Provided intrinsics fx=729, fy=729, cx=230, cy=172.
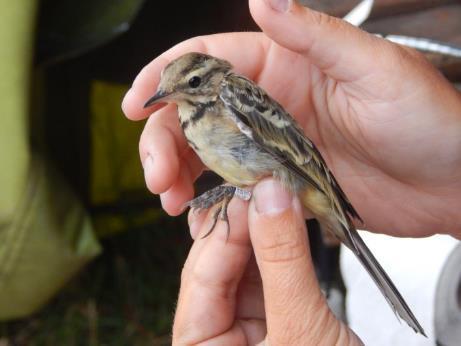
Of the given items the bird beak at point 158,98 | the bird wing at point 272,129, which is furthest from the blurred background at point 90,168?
the bird wing at point 272,129

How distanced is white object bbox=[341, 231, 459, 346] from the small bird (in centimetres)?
43

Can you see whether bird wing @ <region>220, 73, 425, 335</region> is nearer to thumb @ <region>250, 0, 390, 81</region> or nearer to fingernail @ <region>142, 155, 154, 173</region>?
thumb @ <region>250, 0, 390, 81</region>

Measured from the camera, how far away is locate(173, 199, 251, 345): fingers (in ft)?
6.79

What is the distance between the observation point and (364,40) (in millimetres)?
2156

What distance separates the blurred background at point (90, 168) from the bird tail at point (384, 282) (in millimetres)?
1002

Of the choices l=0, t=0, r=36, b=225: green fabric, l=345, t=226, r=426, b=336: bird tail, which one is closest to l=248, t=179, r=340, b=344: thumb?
l=345, t=226, r=426, b=336: bird tail

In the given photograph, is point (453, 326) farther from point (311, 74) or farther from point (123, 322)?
point (123, 322)

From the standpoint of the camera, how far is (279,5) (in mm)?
2047

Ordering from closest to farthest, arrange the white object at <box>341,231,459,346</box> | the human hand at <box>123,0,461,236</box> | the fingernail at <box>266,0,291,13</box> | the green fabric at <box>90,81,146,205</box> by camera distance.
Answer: the fingernail at <box>266,0,291,13</box> < the human hand at <box>123,0,461,236</box> < the white object at <box>341,231,459,346</box> < the green fabric at <box>90,81,146,205</box>

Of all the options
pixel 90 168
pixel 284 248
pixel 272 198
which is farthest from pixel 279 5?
pixel 90 168

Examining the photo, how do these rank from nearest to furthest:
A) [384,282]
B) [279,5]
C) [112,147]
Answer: [279,5] < [384,282] < [112,147]

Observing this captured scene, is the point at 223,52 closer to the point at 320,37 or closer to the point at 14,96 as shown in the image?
the point at 320,37

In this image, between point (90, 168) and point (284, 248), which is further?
point (90, 168)

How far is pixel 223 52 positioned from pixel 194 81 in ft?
1.36
